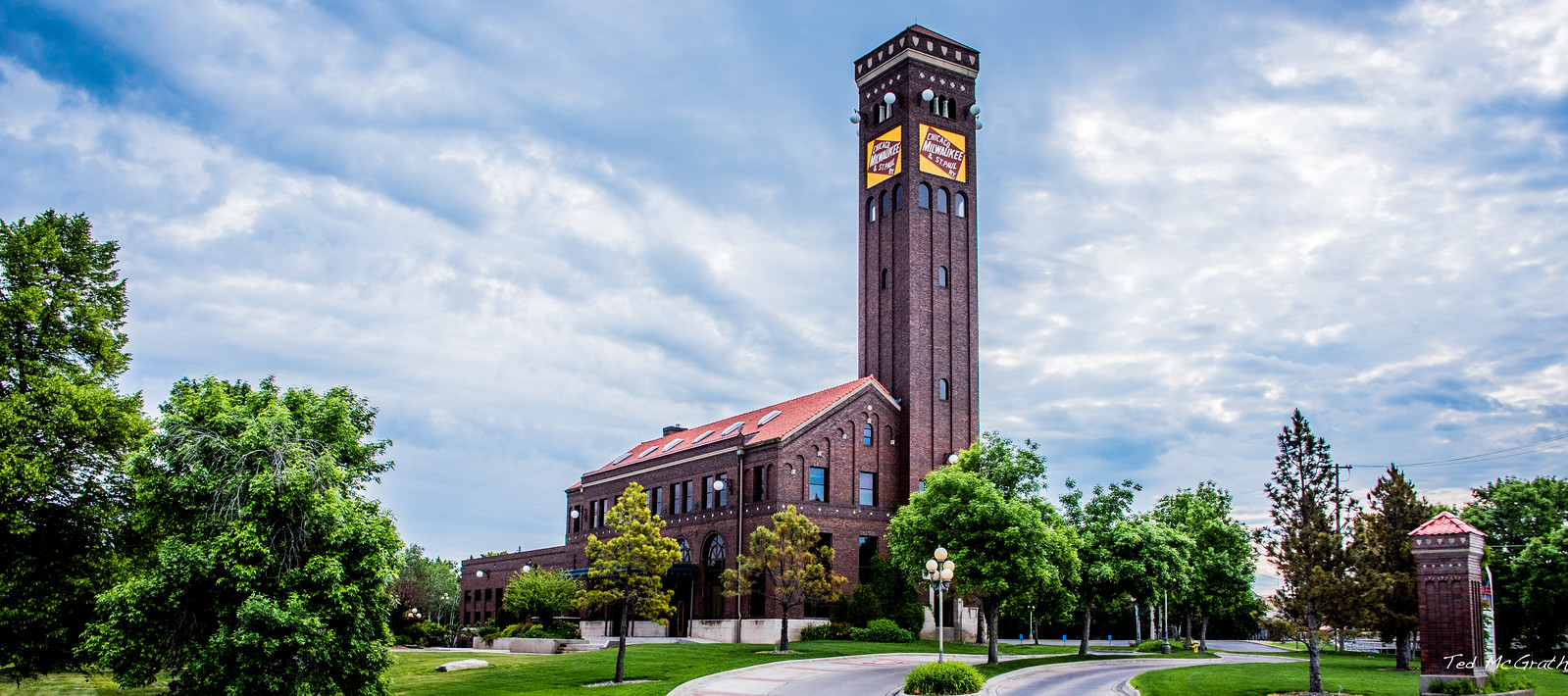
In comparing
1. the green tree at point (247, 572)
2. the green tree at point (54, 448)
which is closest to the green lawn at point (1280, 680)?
the green tree at point (247, 572)

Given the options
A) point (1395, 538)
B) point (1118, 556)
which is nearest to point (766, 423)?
point (1118, 556)

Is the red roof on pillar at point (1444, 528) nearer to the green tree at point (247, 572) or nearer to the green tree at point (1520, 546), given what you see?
the green tree at point (1520, 546)

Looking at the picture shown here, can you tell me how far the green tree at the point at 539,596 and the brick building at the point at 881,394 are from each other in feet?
14.0

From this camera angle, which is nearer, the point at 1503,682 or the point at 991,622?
the point at 1503,682

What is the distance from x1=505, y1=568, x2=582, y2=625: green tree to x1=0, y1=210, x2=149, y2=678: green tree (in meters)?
25.2

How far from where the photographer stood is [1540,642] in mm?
41562

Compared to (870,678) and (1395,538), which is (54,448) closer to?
(870,678)

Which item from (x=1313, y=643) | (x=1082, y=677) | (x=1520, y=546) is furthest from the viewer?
(x=1520, y=546)

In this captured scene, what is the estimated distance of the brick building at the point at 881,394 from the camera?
52531mm

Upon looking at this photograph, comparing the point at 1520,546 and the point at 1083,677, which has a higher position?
the point at 1520,546

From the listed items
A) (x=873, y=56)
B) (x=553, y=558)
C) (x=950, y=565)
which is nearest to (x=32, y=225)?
(x=950, y=565)

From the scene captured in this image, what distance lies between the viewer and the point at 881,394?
54.7m

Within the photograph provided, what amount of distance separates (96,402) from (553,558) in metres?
46.1

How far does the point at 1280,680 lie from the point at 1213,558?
20917 millimetres
